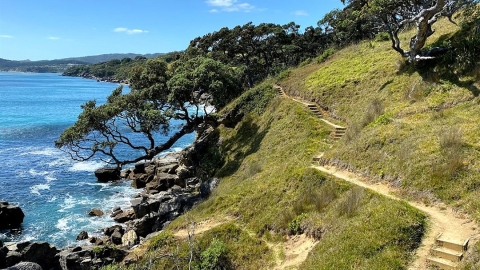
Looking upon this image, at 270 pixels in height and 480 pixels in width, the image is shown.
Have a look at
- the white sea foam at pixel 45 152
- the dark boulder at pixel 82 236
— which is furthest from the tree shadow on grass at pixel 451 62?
the white sea foam at pixel 45 152

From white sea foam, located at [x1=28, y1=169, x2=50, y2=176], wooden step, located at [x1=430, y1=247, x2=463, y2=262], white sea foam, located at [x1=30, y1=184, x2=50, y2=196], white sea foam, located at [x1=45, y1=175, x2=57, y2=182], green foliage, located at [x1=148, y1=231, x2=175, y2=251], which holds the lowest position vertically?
white sea foam, located at [x1=30, y1=184, x2=50, y2=196]

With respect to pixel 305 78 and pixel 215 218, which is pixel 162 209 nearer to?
pixel 215 218

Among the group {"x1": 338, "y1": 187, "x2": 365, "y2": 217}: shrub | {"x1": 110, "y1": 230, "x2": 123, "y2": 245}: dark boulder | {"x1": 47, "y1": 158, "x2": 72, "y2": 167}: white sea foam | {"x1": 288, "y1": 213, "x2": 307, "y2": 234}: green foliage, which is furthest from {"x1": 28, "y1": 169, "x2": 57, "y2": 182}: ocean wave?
{"x1": 338, "y1": 187, "x2": 365, "y2": 217}: shrub

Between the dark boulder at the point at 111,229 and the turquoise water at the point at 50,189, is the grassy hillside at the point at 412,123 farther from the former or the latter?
the turquoise water at the point at 50,189

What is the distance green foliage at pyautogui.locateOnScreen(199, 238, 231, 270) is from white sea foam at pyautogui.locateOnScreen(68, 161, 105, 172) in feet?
116

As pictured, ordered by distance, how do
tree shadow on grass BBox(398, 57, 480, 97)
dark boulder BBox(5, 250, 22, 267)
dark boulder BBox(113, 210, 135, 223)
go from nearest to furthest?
tree shadow on grass BBox(398, 57, 480, 97), dark boulder BBox(5, 250, 22, 267), dark boulder BBox(113, 210, 135, 223)

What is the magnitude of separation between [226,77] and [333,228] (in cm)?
2161

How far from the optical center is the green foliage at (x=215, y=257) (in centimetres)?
1566

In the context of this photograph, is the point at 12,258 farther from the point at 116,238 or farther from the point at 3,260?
the point at 116,238

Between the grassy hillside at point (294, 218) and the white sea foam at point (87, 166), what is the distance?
24.3m

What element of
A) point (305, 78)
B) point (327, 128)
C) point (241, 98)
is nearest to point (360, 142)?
point (327, 128)

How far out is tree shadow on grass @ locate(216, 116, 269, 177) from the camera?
32.2 m

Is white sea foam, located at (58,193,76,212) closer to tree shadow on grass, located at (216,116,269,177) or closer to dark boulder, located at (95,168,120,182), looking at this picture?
dark boulder, located at (95,168,120,182)

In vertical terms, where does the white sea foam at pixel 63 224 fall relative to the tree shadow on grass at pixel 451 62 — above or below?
below
